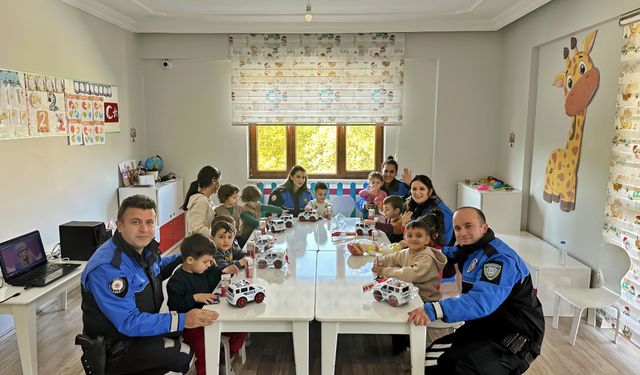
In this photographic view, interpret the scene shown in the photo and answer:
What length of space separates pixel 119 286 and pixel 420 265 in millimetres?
1659

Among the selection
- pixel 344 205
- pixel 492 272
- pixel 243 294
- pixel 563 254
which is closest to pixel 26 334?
pixel 243 294

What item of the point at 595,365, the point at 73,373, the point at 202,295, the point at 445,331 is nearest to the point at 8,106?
the point at 73,373

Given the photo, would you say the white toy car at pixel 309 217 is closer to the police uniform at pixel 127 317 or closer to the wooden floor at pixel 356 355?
the wooden floor at pixel 356 355

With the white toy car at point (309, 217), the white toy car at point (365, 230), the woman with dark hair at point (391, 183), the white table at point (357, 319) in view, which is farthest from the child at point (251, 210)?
the white table at point (357, 319)

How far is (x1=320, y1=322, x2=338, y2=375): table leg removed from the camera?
90.5 inches

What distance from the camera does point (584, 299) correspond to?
340cm

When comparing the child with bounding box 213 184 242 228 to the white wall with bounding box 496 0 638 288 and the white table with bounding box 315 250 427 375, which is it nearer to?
the white table with bounding box 315 250 427 375

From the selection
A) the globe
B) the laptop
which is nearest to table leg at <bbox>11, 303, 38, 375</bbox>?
the laptop

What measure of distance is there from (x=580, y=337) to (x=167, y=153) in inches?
200

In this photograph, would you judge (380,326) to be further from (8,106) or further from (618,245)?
(8,106)

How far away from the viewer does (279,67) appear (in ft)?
19.5

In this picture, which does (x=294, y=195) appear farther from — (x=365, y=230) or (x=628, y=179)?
(x=628, y=179)

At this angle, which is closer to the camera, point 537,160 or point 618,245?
point 618,245

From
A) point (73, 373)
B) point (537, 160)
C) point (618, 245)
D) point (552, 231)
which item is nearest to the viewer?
point (73, 373)
